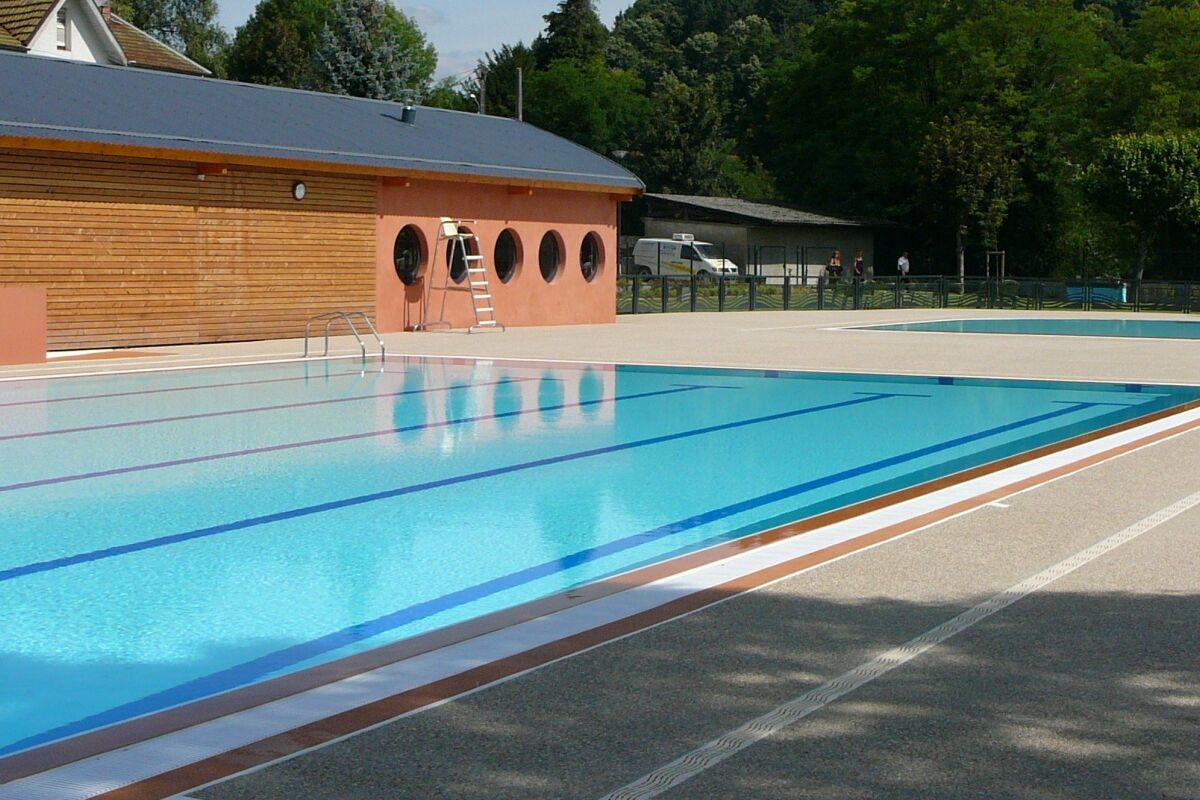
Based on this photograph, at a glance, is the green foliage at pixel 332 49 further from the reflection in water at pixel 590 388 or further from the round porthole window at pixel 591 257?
the reflection in water at pixel 590 388

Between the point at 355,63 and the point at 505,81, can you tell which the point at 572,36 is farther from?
the point at 355,63

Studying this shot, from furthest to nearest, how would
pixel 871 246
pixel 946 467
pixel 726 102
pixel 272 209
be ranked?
pixel 726 102
pixel 871 246
pixel 272 209
pixel 946 467

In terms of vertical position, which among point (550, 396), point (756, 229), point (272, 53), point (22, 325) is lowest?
point (550, 396)

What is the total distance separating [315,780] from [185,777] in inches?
14.2

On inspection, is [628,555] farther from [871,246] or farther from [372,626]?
[871,246]

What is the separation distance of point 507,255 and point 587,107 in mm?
62024

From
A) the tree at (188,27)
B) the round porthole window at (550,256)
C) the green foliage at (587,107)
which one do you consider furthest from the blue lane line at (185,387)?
the green foliage at (587,107)

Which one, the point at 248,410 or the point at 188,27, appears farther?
the point at 188,27

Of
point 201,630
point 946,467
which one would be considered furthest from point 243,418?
point 201,630

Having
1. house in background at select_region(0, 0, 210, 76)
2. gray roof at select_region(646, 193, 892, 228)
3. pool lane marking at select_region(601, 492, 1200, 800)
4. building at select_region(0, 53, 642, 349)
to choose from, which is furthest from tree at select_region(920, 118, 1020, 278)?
pool lane marking at select_region(601, 492, 1200, 800)

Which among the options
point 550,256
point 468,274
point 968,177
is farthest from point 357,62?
point 468,274

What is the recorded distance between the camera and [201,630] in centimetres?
653

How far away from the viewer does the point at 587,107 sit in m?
91.1

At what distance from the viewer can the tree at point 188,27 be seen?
271 feet
